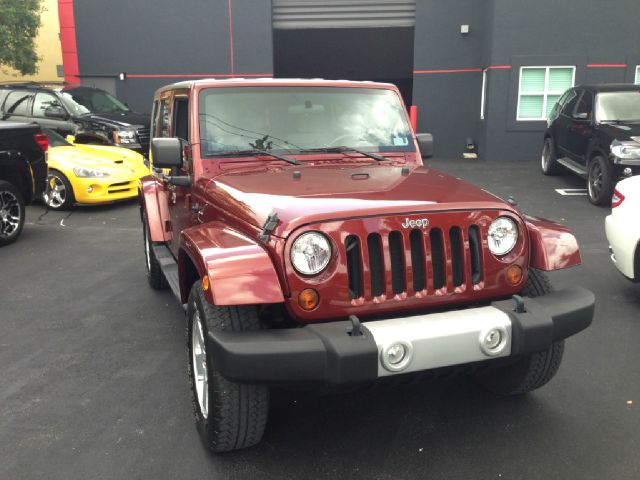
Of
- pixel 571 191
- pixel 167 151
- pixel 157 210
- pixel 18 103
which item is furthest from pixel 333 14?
pixel 167 151

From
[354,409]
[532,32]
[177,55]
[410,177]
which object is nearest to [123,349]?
[354,409]

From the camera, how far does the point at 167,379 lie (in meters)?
3.94

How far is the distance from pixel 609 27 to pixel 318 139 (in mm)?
13819

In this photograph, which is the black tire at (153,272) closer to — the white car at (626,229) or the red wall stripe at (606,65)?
the white car at (626,229)

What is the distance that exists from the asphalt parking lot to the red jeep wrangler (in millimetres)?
239

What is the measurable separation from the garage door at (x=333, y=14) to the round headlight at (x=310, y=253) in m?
16.6

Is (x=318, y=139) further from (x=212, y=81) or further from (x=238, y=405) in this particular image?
(x=238, y=405)

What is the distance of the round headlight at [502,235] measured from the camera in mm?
3049

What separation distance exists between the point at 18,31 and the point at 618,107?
2075 centimetres

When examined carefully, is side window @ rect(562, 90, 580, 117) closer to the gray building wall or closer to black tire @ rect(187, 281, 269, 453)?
the gray building wall

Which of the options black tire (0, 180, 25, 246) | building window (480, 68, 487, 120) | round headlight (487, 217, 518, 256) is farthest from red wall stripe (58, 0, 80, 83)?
round headlight (487, 217, 518, 256)

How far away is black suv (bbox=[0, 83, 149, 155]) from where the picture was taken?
12.1 m

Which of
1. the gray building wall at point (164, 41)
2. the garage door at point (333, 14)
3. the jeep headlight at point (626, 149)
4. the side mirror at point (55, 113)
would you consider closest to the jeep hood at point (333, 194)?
the jeep headlight at point (626, 149)

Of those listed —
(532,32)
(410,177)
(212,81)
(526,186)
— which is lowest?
(526,186)
